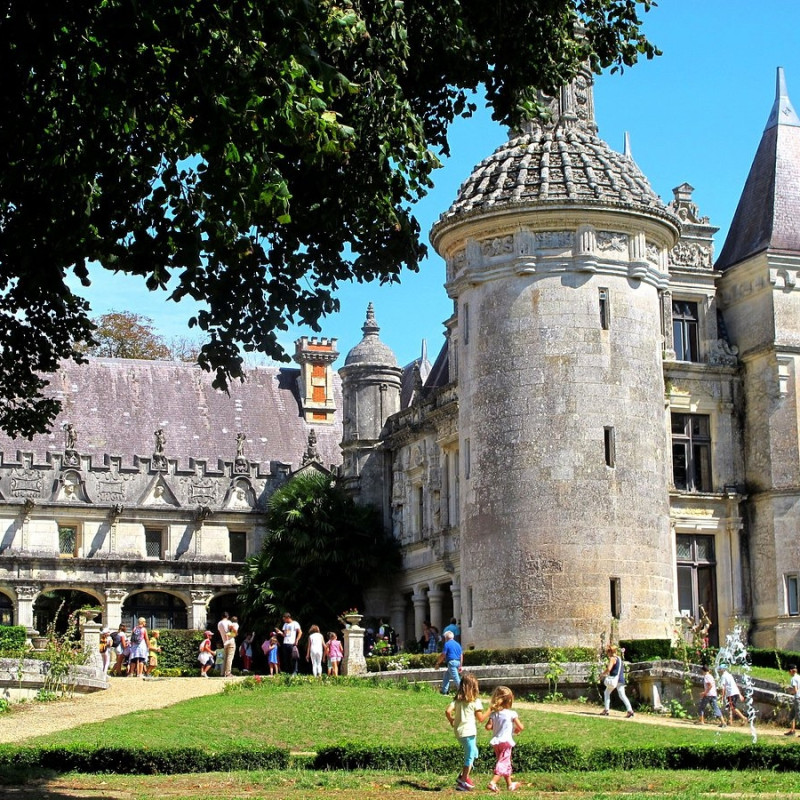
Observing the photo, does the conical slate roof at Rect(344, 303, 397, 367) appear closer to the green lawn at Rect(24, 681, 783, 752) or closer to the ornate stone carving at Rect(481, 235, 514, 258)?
the ornate stone carving at Rect(481, 235, 514, 258)

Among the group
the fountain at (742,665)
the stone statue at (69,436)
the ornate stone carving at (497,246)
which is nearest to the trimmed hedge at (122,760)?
the fountain at (742,665)

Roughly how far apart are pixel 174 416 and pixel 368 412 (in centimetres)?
953

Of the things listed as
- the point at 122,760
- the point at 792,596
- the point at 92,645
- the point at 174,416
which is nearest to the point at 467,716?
the point at 122,760

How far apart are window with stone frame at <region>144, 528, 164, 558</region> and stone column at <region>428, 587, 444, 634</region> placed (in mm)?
12160

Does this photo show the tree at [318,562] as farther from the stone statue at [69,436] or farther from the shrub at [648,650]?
the shrub at [648,650]

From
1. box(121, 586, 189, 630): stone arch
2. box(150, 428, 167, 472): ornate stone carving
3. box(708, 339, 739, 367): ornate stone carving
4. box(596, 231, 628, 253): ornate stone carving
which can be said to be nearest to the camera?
box(596, 231, 628, 253): ornate stone carving

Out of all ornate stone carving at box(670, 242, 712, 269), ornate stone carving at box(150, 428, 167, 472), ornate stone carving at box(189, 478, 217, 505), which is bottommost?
ornate stone carving at box(189, 478, 217, 505)

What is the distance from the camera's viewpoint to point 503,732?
1683cm

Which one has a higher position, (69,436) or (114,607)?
A: (69,436)

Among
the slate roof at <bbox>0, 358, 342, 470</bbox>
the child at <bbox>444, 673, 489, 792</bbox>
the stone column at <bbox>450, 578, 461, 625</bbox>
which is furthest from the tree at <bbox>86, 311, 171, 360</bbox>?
the child at <bbox>444, 673, 489, 792</bbox>

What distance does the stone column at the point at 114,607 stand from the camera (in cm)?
4756

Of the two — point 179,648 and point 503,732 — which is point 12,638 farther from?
point 503,732

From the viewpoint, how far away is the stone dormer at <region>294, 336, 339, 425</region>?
55.9 m

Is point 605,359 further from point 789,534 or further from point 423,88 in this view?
point 423,88
